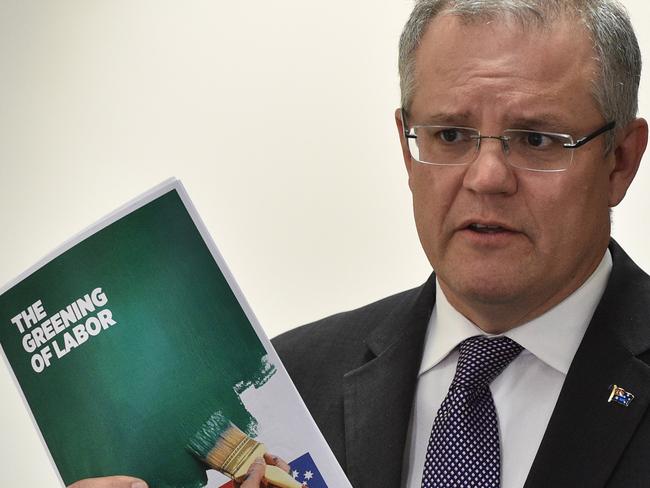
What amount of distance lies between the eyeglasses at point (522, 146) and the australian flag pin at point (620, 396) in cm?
32

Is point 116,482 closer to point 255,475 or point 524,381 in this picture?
point 255,475

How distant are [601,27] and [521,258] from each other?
35 centimetres

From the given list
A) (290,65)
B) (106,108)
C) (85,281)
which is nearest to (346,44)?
(290,65)

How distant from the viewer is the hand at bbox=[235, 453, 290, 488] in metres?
1.58

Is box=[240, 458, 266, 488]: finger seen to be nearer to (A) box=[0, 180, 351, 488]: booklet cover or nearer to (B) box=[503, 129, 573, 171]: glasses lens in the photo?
(A) box=[0, 180, 351, 488]: booklet cover

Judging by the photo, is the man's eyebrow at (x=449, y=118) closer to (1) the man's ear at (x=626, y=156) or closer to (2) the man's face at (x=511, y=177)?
(2) the man's face at (x=511, y=177)

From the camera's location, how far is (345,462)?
A: 181cm

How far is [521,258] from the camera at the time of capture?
167 cm

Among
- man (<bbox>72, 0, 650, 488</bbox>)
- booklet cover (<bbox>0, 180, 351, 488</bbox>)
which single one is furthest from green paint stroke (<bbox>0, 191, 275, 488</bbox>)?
man (<bbox>72, 0, 650, 488</bbox>)

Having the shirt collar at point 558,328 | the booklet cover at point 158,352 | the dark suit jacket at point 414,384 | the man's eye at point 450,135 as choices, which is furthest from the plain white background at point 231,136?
the booklet cover at point 158,352

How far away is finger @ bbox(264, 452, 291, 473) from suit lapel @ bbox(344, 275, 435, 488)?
0.20m

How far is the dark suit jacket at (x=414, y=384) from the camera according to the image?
5.32 feet

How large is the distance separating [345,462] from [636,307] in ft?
1.61

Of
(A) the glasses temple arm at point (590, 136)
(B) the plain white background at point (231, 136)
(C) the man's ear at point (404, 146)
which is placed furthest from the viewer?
(B) the plain white background at point (231, 136)
